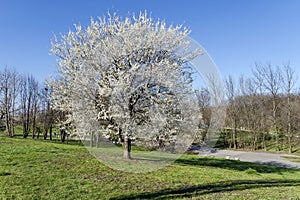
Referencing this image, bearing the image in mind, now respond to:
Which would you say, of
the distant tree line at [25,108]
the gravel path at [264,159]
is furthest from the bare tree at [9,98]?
the gravel path at [264,159]

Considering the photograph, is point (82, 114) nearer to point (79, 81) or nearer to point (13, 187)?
point (79, 81)

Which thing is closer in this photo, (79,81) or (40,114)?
(79,81)

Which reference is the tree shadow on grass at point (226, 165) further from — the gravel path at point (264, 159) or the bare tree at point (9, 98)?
the bare tree at point (9, 98)

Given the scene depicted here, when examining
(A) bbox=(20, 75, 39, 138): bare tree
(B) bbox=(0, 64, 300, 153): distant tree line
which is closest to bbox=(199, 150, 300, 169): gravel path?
(B) bbox=(0, 64, 300, 153): distant tree line

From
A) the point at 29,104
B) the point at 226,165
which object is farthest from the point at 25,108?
the point at 226,165

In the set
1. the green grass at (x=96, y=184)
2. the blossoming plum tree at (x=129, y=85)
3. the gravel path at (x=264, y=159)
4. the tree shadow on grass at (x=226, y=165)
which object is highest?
the blossoming plum tree at (x=129, y=85)

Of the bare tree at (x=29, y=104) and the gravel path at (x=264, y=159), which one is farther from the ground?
the bare tree at (x=29, y=104)

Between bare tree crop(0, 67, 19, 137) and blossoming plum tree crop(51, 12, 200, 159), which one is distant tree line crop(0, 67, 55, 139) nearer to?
bare tree crop(0, 67, 19, 137)

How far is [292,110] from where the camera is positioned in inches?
1045

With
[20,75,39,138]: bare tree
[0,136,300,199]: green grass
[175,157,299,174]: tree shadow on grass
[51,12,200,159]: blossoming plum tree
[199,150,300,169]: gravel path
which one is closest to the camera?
[0,136,300,199]: green grass

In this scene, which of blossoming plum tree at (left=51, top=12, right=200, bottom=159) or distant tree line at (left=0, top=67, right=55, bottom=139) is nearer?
blossoming plum tree at (left=51, top=12, right=200, bottom=159)

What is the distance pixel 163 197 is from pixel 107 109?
13.4 feet

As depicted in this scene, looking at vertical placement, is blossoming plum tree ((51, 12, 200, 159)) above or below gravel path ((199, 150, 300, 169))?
above

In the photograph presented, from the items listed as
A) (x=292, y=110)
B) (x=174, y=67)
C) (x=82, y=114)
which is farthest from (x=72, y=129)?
(x=292, y=110)
